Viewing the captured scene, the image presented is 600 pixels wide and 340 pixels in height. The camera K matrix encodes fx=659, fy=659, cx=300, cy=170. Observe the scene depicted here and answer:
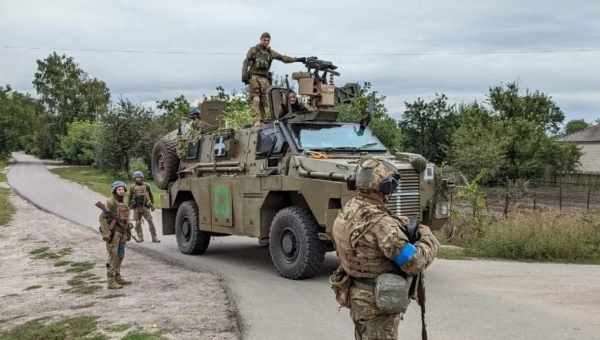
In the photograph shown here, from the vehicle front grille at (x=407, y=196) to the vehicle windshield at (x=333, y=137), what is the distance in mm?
1304

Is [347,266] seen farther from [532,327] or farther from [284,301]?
[284,301]

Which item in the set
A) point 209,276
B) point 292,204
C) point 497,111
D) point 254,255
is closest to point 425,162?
point 292,204

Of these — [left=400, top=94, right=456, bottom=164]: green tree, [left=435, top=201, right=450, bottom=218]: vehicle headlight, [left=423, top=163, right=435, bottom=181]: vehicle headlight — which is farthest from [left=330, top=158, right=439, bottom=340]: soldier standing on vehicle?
[left=400, top=94, right=456, bottom=164]: green tree

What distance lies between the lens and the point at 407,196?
8.09 metres

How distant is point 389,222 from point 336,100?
659cm

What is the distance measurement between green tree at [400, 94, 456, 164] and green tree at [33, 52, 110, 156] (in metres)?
48.1

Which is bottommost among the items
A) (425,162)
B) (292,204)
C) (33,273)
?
(33,273)

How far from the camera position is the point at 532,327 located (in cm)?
584

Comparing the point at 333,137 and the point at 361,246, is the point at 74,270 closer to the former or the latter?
the point at 333,137

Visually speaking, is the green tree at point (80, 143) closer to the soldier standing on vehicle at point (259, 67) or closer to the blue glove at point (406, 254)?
the soldier standing on vehicle at point (259, 67)

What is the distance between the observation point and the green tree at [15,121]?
6475 centimetres

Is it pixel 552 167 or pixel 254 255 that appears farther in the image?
pixel 552 167

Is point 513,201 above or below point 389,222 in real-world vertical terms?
below

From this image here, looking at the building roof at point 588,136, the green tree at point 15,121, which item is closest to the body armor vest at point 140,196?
the building roof at point 588,136
